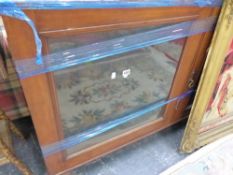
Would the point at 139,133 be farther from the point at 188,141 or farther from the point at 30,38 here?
the point at 30,38

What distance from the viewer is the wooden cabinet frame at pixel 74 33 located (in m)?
0.50

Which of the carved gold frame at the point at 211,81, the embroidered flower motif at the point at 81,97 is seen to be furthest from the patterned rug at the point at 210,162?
the embroidered flower motif at the point at 81,97

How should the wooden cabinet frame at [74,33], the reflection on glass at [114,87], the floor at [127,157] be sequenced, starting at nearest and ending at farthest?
the wooden cabinet frame at [74,33], the reflection on glass at [114,87], the floor at [127,157]

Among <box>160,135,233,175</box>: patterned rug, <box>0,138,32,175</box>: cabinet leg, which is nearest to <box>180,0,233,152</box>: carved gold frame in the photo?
<box>160,135,233,175</box>: patterned rug

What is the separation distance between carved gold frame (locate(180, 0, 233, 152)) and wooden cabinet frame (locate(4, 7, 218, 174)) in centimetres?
6

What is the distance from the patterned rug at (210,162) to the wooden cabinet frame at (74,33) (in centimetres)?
27

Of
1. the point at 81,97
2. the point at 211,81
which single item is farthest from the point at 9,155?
the point at 211,81

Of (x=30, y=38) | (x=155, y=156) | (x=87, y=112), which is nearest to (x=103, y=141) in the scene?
(x=87, y=112)

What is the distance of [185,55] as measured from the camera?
851 mm

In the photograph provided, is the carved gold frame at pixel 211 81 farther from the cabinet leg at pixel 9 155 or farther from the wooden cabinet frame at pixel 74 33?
the cabinet leg at pixel 9 155

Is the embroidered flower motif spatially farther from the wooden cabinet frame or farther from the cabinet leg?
the cabinet leg

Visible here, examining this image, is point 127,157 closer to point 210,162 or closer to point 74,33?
point 210,162

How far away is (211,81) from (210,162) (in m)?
0.47

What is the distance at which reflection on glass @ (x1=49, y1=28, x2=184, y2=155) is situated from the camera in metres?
0.74
